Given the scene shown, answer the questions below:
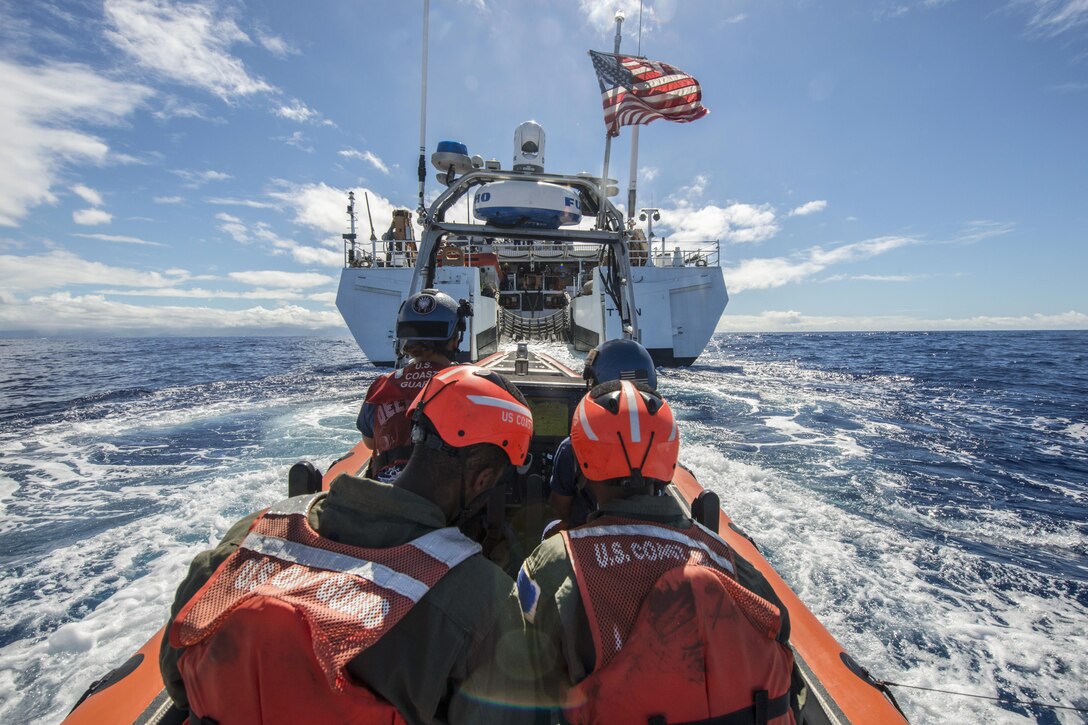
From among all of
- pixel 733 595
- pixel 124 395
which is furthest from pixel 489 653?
pixel 124 395

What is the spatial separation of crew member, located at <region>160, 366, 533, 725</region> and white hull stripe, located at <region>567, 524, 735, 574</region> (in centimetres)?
25

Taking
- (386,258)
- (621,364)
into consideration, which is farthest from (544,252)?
(621,364)

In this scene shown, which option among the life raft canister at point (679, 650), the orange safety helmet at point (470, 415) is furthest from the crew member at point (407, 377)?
the life raft canister at point (679, 650)

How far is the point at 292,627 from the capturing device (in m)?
0.90

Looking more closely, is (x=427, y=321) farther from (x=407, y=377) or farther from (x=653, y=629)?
(x=653, y=629)

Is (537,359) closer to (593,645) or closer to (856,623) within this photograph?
(856,623)

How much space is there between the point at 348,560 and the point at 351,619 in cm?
14

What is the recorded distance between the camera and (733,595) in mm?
1176

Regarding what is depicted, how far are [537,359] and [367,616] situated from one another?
5865 mm

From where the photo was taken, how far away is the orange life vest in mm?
2727

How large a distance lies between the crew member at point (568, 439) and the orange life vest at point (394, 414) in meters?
0.84

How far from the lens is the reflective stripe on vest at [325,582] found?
93 centimetres

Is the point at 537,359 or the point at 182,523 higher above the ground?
the point at 537,359

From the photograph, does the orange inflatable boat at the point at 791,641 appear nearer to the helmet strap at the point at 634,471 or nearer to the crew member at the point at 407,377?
the crew member at the point at 407,377
